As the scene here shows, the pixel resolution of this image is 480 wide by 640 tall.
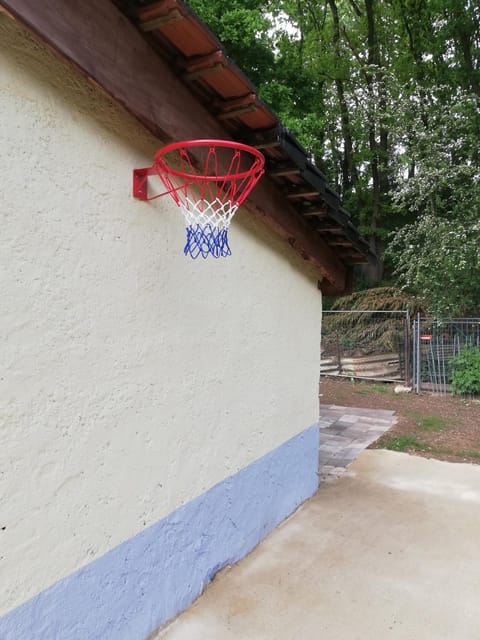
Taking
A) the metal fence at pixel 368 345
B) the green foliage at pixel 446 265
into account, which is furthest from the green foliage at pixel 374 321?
the green foliage at pixel 446 265

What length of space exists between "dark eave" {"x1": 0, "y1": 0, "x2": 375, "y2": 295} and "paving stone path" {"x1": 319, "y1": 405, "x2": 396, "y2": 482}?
379cm

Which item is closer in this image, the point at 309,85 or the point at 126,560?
the point at 126,560

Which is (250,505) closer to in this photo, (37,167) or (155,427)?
(155,427)

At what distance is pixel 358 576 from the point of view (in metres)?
3.56

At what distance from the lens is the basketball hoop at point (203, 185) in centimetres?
271

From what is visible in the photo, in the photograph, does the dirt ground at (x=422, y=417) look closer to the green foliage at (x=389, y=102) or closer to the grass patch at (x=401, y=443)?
the grass patch at (x=401, y=443)

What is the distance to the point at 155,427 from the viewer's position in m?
2.79

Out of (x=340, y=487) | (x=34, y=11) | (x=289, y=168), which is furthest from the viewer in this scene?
(x=340, y=487)

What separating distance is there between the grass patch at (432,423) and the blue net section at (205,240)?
667 cm

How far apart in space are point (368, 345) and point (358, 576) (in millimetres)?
10382

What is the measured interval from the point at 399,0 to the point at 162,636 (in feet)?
71.5

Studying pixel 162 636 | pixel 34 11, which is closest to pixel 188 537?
pixel 162 636

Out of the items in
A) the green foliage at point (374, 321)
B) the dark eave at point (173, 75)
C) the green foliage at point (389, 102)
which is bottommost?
the green foliage at point (374, 321)

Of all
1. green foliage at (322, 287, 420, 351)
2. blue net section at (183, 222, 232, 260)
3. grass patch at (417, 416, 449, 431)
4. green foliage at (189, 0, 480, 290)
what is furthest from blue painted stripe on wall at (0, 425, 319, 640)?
green foliage at (322, 287, 420, 351)
